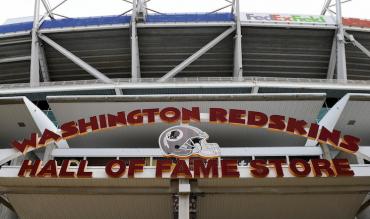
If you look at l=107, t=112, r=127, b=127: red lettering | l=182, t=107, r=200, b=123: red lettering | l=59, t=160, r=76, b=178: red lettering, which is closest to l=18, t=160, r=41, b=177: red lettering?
l=59, t=160, r=76, b=178: red lettering

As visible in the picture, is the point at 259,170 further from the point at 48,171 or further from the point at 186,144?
the point at 48,171

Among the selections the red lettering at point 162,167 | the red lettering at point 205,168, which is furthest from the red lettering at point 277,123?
the red lettering at point 162,167

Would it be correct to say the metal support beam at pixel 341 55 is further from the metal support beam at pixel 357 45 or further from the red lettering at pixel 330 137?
the red lettering at pixel 330 137

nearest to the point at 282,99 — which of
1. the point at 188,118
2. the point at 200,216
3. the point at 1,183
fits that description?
the point at 188,118

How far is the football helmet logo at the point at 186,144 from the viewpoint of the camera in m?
19.0

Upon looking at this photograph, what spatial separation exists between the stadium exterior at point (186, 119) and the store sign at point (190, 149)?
2.3 inches

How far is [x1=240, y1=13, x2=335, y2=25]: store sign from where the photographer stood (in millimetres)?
34500

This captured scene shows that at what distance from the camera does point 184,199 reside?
17.0m

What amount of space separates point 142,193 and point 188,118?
5022 mm

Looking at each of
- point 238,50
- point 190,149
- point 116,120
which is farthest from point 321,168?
point 238,50

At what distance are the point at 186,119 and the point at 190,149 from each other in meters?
2.68

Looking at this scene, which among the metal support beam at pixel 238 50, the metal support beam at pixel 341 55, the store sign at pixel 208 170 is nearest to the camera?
the store sign at pixel 208 170

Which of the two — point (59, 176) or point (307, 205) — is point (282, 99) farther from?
point (59, 176)

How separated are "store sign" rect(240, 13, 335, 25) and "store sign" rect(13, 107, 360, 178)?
15901mm
